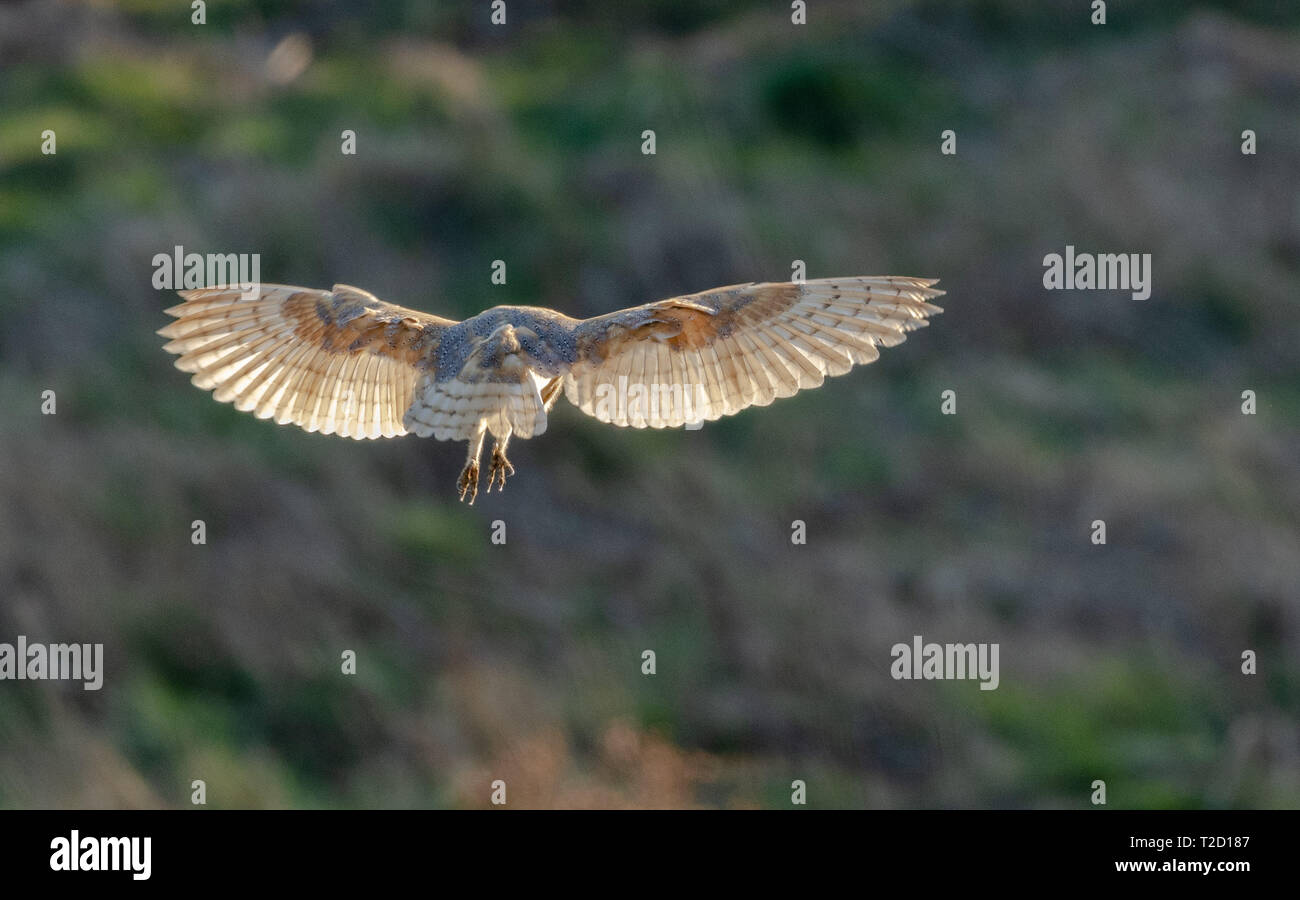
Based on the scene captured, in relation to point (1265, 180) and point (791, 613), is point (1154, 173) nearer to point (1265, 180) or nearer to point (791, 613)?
point (1265, 180)

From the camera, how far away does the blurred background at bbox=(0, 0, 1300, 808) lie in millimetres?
14336

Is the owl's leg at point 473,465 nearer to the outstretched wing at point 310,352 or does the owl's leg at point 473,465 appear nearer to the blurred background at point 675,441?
the outstretched wing at point 310,352

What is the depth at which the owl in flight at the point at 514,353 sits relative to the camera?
11.0ft

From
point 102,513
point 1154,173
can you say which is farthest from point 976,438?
point 102,513

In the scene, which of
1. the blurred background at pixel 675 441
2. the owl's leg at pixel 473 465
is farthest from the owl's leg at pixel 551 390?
the blurred background at pixel 675 441

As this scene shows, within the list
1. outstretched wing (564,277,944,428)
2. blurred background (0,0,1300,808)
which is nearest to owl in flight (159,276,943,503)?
outstretched wing (564,277,944,428)

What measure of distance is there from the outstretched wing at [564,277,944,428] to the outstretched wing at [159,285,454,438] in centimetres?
46

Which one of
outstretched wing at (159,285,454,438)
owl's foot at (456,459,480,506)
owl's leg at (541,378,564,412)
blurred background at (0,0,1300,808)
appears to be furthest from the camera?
blurred background at (0,0,1300,808)

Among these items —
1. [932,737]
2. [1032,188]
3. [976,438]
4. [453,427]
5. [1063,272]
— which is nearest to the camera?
[453,427]

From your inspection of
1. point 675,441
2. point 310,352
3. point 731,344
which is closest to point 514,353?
point 731,344

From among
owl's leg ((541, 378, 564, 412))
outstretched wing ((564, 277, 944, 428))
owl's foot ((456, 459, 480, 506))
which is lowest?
owl's foot ((456, 459, 480, 506))

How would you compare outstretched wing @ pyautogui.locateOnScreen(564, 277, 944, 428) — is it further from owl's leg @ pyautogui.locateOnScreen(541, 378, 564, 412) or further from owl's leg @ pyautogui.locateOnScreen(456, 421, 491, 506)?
owl's leg @ pyautogui.locateOnScreen(456, 421, 491, 506)

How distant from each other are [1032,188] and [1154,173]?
1.72 meters

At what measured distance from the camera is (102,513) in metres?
15.9
